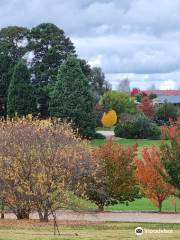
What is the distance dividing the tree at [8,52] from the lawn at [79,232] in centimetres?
5584

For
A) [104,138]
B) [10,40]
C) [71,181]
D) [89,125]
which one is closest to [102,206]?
[71,181]

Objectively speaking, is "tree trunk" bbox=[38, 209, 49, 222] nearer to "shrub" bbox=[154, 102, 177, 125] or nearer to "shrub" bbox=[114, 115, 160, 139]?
"shrub" bbox=[114, 115, 160, 139]

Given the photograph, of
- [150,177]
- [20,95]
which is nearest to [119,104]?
[20,95]

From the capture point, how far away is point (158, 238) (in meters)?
17.3

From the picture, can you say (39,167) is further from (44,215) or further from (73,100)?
(73,100)

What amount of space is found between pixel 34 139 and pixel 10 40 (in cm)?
5556

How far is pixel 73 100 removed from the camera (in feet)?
246

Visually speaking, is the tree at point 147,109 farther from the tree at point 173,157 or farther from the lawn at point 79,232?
the lawn at point 79,232

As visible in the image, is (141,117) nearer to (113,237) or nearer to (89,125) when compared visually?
(89,125)

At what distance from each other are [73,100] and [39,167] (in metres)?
47.3

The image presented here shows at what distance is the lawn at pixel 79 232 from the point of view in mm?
17625

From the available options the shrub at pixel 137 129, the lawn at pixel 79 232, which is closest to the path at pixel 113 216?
the lawn at pixel 79 232

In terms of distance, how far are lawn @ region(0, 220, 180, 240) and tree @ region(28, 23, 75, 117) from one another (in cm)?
5368

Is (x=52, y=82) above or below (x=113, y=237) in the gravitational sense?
above
